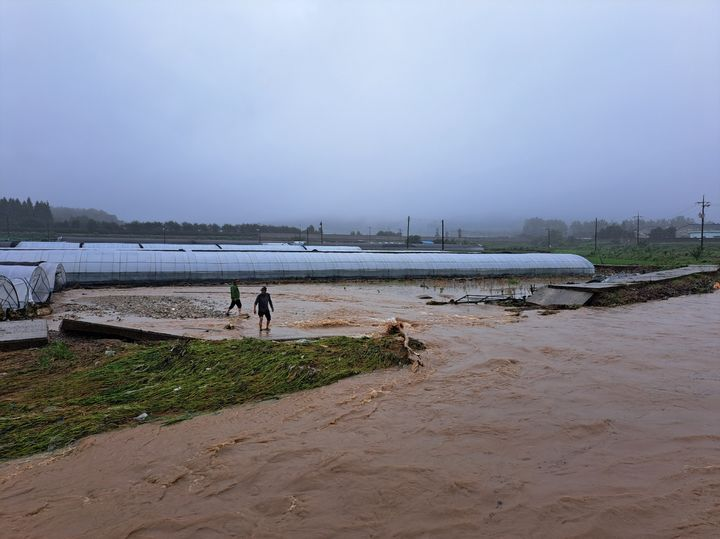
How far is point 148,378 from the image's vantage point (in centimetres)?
778

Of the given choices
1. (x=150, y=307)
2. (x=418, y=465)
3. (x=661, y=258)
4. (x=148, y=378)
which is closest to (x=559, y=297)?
(x=418, y=465)

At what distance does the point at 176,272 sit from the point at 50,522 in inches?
926

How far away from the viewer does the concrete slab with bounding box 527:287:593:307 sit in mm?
17547

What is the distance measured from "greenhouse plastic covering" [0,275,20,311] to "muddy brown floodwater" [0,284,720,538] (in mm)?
10864

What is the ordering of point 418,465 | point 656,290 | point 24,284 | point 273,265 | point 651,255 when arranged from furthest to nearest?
point 651,255
point 273,265
point 656,290
point 24,284
point 418,465

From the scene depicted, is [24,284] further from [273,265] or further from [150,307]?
[273,265]

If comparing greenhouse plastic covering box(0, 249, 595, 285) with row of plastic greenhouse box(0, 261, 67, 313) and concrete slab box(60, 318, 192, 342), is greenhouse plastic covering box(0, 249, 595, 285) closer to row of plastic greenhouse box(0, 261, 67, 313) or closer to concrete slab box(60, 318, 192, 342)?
row of plastic greenhouse box(0, 261, 67, 313)

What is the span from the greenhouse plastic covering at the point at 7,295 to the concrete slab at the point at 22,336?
331cm

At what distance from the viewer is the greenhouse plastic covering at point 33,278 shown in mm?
16750

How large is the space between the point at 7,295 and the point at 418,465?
1437 centimetres

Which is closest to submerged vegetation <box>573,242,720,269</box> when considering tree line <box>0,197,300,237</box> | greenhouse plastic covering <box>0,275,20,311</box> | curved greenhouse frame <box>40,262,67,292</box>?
curved greenhouse frame <box>40,262,67,292</box>

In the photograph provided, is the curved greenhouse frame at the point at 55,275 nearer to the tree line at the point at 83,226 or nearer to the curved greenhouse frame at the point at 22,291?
the curved greenhouse frame at the point at 22,291

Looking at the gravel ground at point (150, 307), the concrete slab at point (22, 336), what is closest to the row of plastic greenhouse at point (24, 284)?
the gravel ground at point (150, 307)

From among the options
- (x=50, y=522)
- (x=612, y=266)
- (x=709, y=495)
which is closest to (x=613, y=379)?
(x=709, y=495)
